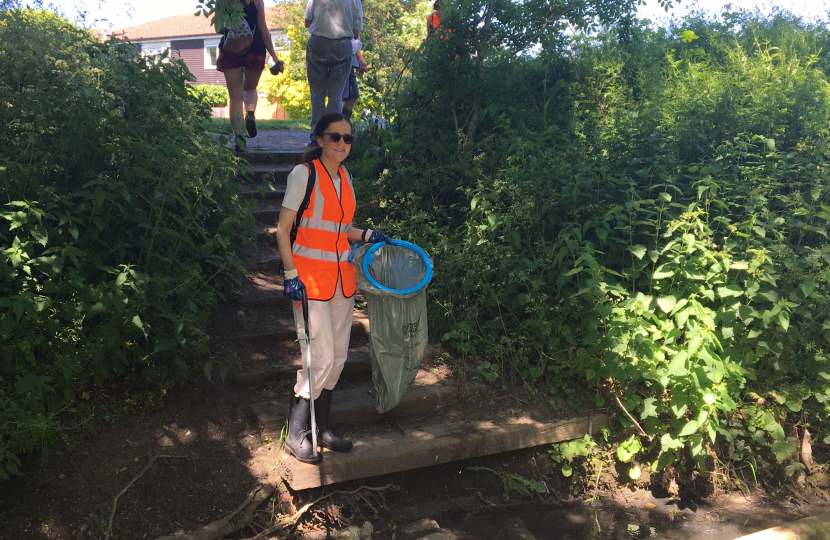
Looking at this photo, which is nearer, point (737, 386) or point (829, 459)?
point (737, 386)

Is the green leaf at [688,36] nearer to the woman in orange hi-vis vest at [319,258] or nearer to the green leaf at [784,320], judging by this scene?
the green leaf at [784,320]

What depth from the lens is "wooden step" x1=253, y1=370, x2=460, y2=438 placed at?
3.99m

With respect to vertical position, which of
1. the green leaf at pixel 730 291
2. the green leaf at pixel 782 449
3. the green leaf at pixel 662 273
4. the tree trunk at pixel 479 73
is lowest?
the green leaf at pixel 782 449

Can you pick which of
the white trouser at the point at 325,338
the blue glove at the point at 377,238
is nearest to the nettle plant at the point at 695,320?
the blue glove at the point at 377,238

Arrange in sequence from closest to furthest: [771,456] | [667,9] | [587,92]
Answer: [771,456]
[667,9]
[587,92]

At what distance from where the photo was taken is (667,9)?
6.70 m

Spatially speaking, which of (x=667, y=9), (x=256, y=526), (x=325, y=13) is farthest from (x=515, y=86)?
(x=256, y=526)

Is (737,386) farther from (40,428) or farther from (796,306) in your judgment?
(40,428)

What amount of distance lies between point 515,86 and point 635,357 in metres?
3.87

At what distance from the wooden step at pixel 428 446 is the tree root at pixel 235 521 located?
0.16m

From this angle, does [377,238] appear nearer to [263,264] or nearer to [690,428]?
[263,264]

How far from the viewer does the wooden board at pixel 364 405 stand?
398cm

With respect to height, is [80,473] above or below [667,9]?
below

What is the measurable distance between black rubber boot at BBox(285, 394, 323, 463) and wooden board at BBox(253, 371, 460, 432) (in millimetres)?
220
